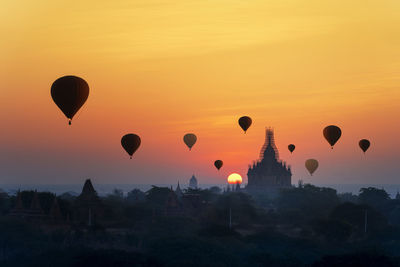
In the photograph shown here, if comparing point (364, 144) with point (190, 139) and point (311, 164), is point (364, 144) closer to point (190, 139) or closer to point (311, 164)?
point (190, 139)

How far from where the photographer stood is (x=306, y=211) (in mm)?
135750

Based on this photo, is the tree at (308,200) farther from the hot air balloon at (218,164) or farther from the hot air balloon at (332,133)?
the hot air balloon at (332,133)

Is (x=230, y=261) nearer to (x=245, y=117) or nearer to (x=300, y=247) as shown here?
(x=300, y=247)

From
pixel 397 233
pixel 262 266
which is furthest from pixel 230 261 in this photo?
pixel 397 233

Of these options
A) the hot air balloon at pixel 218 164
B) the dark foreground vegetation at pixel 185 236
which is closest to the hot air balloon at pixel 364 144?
the dark foreground vegetation at pixel 185 236

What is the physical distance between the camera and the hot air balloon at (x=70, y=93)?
64.6 m

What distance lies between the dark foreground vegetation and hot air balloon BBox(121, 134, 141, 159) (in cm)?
888

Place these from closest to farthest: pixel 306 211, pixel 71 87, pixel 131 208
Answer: pixel 71 87 → pixel 131 208 → pixel 306 211

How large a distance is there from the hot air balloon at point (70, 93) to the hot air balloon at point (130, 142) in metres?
19.6

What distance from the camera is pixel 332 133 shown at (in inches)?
3792

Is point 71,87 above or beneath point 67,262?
above

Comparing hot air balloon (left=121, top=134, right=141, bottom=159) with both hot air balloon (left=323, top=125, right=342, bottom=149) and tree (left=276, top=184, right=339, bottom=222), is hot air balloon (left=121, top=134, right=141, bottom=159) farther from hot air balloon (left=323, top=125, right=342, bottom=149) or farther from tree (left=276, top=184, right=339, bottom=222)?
tree (left=276, top=184, right=339, bottom=222)

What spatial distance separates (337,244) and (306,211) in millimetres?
38330

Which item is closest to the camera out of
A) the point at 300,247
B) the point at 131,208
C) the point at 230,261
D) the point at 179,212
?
the point at 230,261
